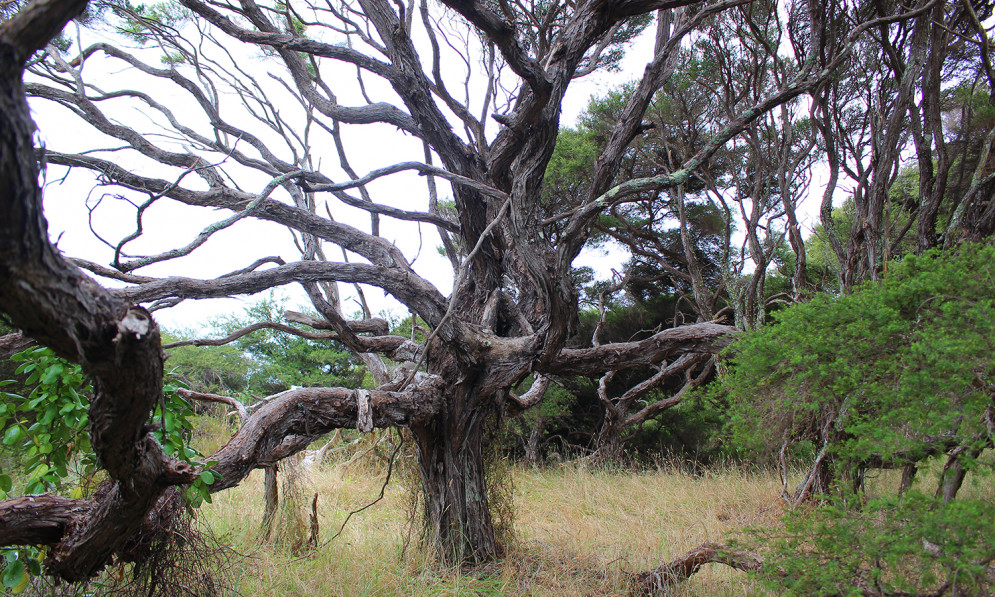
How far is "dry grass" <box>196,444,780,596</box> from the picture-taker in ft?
11.0

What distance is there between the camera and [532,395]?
5.21 meters

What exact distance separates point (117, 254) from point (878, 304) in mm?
3224

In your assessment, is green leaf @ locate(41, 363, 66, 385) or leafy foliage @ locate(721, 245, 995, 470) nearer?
green leaf @ locate(41, 363, 66, 385)

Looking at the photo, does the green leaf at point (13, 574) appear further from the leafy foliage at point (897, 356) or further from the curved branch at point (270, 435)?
the leafy foliage at point (897, 356)

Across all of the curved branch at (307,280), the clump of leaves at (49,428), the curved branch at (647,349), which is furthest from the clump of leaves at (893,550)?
the clump of leaves at (49,428)

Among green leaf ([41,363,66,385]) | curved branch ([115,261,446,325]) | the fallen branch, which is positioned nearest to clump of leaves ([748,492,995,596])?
the fallen branch

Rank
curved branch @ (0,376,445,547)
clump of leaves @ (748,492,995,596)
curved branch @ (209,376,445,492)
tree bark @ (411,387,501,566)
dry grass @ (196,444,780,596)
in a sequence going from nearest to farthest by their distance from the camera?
1. clump of leaves @ (748,492,995,596)
2. curved branch @ (0,376,445,547)
3. curved branch @ (209,376,445,492)
4. dry grass @ (196,444,780,596)
5. tree bark @ (411,387,501,566)

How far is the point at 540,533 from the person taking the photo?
A: 4.75 m

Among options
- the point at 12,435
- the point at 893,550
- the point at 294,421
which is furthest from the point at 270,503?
the point at 893,550

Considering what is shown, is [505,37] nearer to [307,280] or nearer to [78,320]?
[307,280]

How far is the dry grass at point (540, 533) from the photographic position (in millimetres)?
3344

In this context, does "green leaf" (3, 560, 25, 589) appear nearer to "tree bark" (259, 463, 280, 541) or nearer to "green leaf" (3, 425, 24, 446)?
"green leaf" (3, 425, 24, 446)

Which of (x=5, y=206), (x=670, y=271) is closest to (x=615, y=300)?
(x=670, y=271)

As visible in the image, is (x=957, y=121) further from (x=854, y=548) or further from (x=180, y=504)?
(x=180, y=504)
